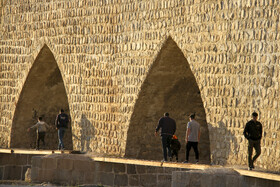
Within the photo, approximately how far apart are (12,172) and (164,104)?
13.7ft

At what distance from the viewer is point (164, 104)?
58.8 feet

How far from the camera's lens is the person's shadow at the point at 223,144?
15227 millimetres

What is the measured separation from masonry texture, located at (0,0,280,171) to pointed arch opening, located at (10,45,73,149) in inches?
1.5

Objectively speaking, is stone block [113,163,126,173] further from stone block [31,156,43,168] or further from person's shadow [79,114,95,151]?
person's shadow [79,114,95,151]

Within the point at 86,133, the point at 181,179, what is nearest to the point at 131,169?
the point at 86,133

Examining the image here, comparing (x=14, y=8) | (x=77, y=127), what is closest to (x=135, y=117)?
(x=77, y=127)

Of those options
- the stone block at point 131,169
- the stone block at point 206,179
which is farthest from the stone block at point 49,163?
the stone block at point 206,179

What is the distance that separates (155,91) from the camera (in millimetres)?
17578

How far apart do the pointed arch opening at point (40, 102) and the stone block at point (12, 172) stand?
127cm

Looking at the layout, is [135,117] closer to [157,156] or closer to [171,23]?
[157,156]

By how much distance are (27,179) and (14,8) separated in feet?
17.1

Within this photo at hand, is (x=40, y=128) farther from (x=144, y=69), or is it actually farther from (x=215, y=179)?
(x=215, y=179)

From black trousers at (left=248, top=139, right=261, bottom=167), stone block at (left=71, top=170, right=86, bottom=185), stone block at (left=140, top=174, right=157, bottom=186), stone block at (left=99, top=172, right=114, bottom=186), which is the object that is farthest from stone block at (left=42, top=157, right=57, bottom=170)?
black trousers at (left=248, top=139, right=261, bottom=167)

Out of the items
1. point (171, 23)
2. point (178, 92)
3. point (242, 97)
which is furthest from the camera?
point (178, 92)
